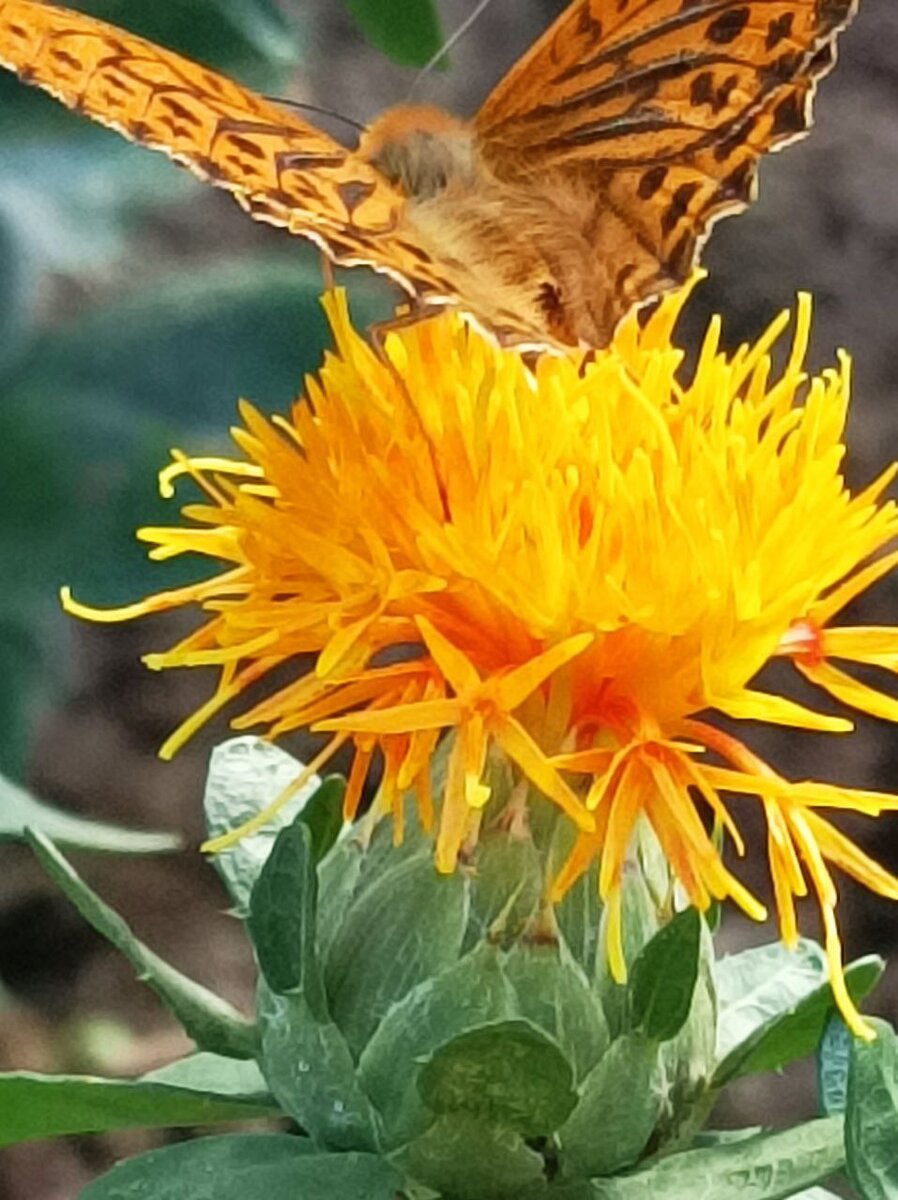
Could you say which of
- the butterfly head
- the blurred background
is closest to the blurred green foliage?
the blurred background

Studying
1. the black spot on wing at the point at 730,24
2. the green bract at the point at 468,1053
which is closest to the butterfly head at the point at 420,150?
the black spot on wing at the point at 730,24

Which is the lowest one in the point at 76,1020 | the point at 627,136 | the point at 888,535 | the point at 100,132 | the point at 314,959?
the point at 76,1020

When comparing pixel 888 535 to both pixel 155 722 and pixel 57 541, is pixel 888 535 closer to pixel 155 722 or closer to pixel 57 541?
pixel 57 541

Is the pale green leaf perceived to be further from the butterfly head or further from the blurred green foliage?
the blurred green foliage

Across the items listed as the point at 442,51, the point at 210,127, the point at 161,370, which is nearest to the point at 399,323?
the point at 210,127

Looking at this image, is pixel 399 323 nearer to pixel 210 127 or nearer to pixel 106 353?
pixel 210 127

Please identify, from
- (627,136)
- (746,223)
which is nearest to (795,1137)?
(627,136)
